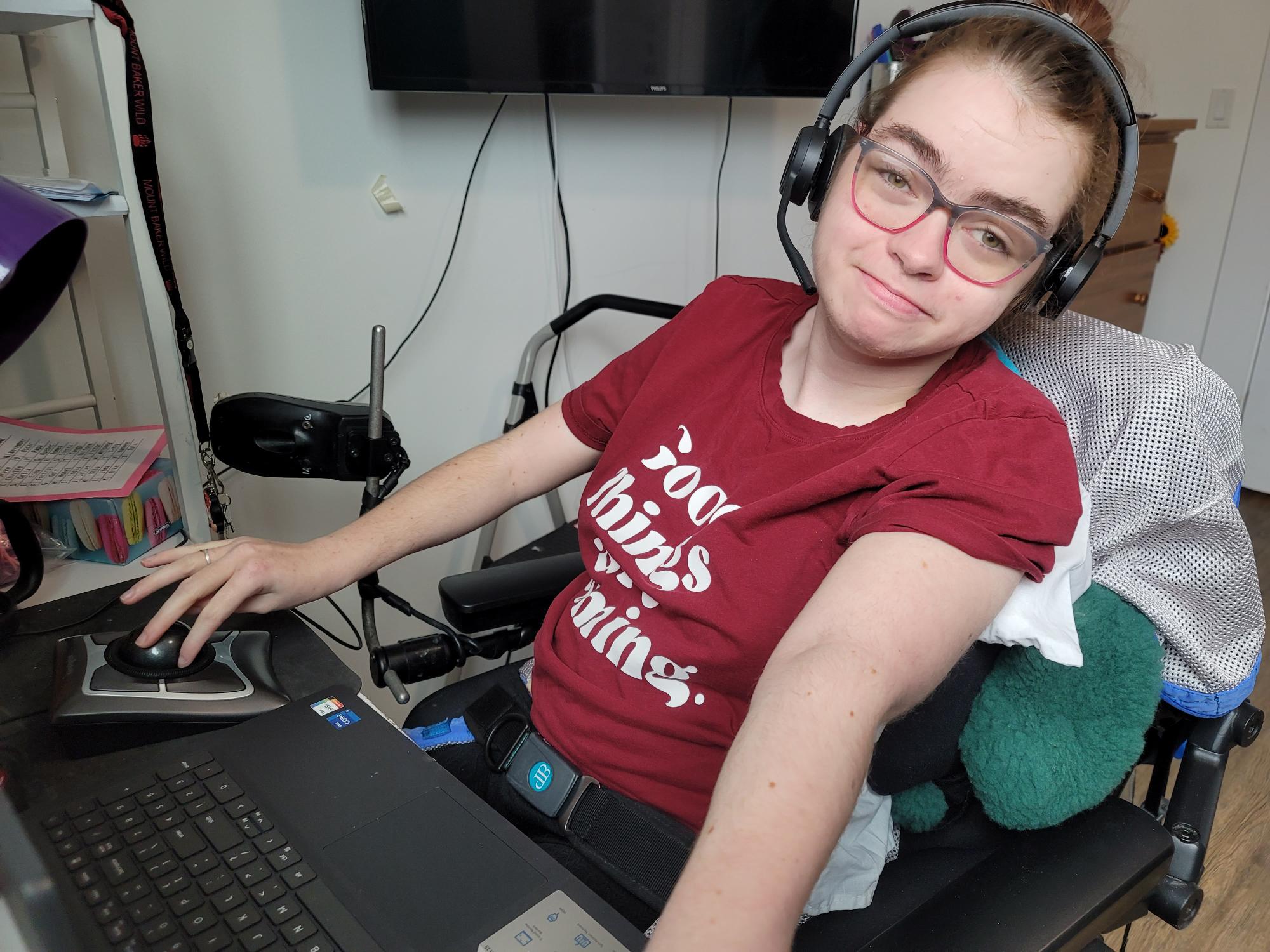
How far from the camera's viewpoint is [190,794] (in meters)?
0.64

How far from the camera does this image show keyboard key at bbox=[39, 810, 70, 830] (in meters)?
0.61

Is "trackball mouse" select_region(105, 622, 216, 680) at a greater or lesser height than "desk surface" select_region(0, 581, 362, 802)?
greater

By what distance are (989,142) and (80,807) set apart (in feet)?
2.79

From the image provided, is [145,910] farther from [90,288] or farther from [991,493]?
[90,288]

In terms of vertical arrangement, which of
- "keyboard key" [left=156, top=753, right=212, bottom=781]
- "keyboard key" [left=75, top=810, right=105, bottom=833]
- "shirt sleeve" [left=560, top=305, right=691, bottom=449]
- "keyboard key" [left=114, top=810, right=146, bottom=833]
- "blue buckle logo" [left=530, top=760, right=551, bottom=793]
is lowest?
"blue buckle logo" [left=530, top=760, right=551, bottom=793]

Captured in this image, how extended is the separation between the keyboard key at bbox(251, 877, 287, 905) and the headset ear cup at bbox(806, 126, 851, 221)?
721mm

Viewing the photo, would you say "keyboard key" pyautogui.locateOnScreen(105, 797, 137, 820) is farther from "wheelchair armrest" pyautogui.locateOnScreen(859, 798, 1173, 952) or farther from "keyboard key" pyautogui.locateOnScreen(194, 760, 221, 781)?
"wheelchair armrest" pyautogui.locateOnScreen(859, 798, 1173, 952)

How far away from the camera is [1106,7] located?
0.81m

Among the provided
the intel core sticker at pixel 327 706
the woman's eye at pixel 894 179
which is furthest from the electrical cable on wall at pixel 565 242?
the intel core sticker at pixel 327 706

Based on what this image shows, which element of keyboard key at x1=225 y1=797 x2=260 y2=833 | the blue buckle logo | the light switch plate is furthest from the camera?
the light switch plate

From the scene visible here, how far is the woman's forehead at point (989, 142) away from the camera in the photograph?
2.43 ft

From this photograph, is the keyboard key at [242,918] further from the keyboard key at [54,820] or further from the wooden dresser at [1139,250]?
the wooden dresser at [1139,250]

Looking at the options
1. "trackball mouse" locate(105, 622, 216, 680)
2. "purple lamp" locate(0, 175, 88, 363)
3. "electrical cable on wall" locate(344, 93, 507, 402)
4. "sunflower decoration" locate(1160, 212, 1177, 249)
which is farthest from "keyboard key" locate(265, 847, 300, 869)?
"sunflower decoration" locate(1160, 212, 1177, 249)

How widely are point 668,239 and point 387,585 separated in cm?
98
